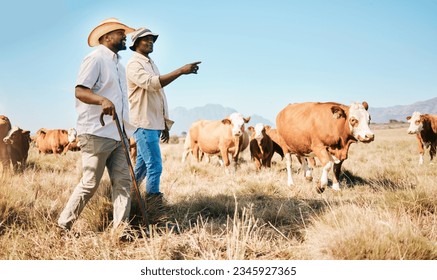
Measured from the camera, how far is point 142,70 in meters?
4.48

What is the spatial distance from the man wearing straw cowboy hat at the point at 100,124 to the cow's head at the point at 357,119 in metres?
4.90

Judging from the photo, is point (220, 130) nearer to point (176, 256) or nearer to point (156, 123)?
point (156, 123)

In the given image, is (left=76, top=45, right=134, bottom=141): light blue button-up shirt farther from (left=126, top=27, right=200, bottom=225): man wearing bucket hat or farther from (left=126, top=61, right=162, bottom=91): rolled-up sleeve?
(left=126, top=27, right=200, bottom=225): man wearing bucket hat

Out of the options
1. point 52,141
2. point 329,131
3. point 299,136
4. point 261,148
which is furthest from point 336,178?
point 52,141

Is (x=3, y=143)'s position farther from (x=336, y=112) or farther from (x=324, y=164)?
(x=336, y=112)

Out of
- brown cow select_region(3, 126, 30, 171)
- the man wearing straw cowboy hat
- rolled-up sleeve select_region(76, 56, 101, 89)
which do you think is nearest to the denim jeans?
the man wearing straw cowboy hat

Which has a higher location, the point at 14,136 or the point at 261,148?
the point at 14,136

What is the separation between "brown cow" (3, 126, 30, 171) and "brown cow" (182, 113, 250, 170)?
5.96 m

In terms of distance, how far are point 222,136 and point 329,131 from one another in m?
5.77

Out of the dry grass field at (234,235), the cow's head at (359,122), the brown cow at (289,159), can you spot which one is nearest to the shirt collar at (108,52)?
the dry grass field at (234,235)

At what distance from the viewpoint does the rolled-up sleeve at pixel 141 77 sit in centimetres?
430

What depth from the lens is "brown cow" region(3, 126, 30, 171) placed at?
9.55 meters

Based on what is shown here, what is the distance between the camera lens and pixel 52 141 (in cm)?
1945
